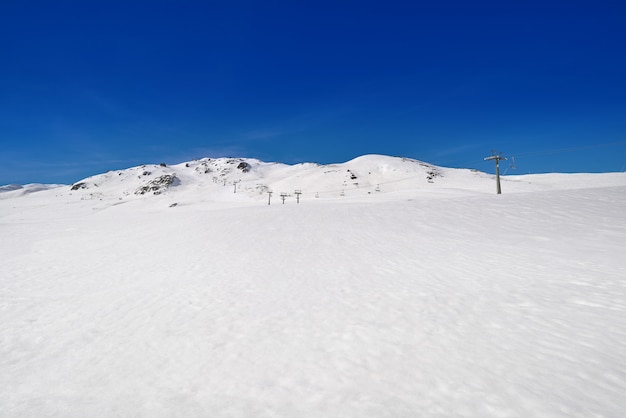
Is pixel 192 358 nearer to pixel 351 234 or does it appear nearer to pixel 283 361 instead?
pixel 283 361

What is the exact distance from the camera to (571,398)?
3.61 meters

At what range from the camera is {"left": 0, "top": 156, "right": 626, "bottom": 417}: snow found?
3859 millimetres

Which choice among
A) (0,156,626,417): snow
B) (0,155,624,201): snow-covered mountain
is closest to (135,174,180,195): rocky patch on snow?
(0,155,624,201): snow-covered mountain

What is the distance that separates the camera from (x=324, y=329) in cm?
596

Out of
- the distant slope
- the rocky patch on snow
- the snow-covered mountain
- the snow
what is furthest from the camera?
the rocky patch on snow

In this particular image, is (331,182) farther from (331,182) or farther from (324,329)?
(324,329)

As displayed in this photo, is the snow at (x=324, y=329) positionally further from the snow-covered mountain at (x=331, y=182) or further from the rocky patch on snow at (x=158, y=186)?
the rocky patch on snow at (x=158, y=186)

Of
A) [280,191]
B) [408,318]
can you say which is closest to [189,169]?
[280,191]

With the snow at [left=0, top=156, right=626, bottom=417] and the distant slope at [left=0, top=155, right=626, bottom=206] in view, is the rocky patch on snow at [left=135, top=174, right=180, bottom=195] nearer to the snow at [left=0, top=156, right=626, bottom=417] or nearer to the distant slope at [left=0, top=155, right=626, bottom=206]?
the distant slope at [left=0, top=155, right=626, bottom=206]

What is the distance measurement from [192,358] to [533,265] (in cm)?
1111

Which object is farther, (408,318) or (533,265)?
(533,265)

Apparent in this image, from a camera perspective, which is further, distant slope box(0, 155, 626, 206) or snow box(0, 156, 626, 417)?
distant slope box(0, 155, 626, 206)

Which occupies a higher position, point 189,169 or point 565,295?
point 189,169


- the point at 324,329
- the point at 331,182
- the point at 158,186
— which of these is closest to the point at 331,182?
the point at 331,182
